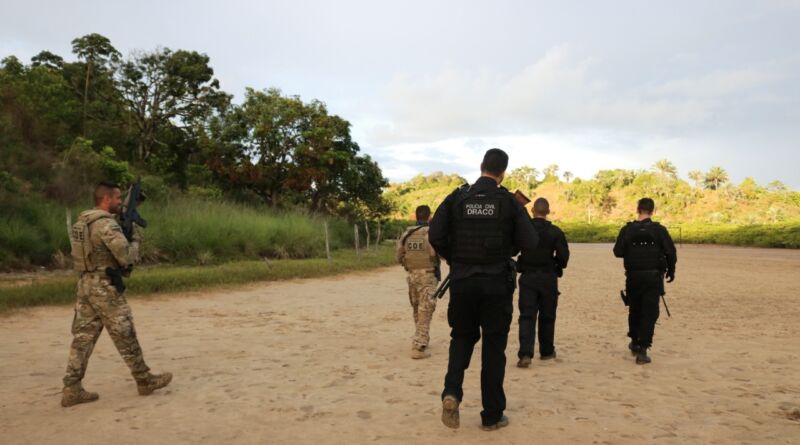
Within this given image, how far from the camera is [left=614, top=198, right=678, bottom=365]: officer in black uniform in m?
5.95

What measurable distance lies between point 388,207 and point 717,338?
2886cm

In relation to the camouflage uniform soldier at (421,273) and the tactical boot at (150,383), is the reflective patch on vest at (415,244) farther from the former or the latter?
the tactical boot at (150,383)

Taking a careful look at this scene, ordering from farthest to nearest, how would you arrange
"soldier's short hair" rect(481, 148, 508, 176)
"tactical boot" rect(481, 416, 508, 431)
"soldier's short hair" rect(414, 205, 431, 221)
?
"soldier's short hair" rect(414, 205, 431, 221)
"soldier's short hair" rect(481, 148, 508, 176)
"tactical boot" rect(481, 416, 508, 431)

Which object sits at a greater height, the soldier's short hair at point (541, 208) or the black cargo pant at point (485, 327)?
the soldier's short hair at point (541, 208)

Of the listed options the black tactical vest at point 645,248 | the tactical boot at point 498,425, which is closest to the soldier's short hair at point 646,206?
the black tactical vest at point 645,248

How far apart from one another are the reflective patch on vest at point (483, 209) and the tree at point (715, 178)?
86.0 meters

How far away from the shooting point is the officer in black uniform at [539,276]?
19.2ft

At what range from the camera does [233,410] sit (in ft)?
14.5

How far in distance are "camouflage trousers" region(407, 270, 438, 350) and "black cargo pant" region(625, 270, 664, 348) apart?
2.27 meters

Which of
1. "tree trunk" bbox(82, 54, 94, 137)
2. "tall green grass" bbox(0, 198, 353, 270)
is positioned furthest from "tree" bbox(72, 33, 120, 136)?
"tall green grass" bbox(0, 198, 353, 270)

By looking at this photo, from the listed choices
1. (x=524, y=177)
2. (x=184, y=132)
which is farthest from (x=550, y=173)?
(x=184, y=132)

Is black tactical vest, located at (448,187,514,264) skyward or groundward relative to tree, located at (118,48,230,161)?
groundward

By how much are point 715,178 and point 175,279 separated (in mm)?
83386

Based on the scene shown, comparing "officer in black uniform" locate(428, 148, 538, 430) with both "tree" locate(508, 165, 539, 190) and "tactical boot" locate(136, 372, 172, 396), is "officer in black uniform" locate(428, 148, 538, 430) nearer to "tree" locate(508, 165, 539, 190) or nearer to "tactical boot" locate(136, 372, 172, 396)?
"tactical boot" locate(136, 372, 172, 396)
